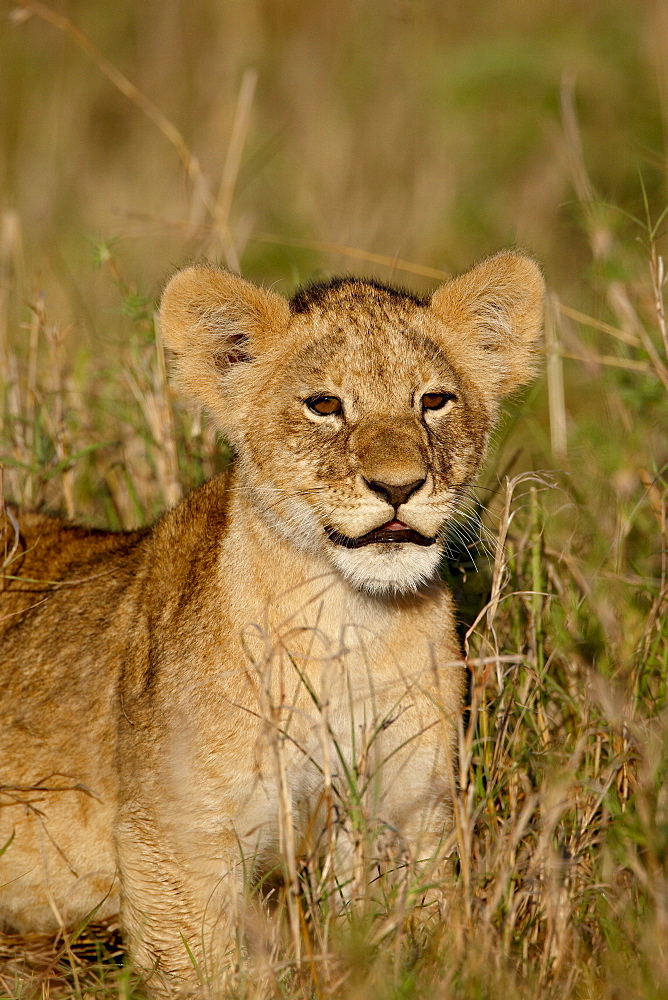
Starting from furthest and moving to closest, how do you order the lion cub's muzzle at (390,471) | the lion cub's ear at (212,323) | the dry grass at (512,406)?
1. the lion cub's ear at (212,323)
2. the lion cub's muzzle at (390,471)
3. the dry grass at (512,406)

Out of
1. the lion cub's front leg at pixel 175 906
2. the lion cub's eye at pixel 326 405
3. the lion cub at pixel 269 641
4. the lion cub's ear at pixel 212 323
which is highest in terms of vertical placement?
the lion cub's ear at pixel 212 323

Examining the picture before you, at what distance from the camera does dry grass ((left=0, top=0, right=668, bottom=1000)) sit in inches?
136

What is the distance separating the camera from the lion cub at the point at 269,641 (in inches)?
148

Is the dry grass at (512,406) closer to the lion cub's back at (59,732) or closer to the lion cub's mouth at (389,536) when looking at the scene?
the lion cub's back at (59,732)

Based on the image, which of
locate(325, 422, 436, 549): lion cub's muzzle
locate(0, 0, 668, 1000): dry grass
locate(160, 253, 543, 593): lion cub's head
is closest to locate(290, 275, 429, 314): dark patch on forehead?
locate(160, 253, 543, 593): lion cub's head

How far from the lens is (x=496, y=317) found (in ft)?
14.7

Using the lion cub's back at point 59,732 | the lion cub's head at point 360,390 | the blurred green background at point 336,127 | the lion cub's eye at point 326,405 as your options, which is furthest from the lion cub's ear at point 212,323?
the blurred green background at point 336,127

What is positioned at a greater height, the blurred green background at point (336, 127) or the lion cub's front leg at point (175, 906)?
the blurred green background at point (336, 127)

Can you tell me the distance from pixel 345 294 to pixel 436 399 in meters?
0.49

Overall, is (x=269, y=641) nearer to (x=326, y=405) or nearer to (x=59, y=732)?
(x=326, y=405)

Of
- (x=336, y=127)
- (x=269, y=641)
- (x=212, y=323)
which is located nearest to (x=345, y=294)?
(x=212, y=323)

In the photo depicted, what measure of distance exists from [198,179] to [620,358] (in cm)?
224

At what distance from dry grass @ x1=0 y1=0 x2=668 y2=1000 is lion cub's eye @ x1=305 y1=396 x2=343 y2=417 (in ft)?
1.99

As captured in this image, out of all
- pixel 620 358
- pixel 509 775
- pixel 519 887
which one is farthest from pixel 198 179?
pixel 519 887
